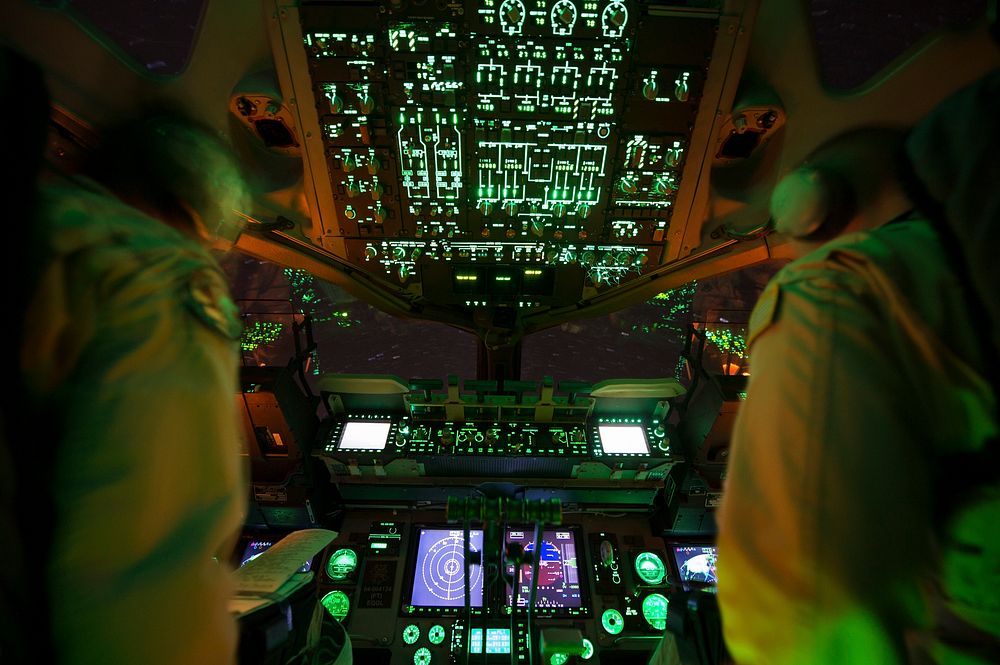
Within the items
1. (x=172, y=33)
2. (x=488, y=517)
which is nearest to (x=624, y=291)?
(x=488, y=517)

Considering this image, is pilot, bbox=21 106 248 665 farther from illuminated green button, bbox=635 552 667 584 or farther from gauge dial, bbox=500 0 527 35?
illuminated green button, bbox=635 552 667 584

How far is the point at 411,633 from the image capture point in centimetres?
197

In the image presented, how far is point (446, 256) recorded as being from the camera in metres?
1.99

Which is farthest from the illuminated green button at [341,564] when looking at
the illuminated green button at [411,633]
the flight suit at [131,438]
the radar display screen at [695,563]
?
the flight suit at [131,438]

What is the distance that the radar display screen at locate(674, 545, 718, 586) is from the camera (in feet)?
7.27

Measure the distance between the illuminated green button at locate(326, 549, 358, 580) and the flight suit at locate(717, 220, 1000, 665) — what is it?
209 cm

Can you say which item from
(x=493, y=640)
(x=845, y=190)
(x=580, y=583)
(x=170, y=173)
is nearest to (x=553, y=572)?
(x=580, y=583)

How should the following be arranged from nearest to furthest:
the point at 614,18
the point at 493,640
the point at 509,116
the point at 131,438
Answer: the point at 131,438 → the point at 614,18 → the point at 509,116 → the point at 493,640

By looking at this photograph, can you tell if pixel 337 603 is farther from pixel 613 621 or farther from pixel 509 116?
pixel 509 116

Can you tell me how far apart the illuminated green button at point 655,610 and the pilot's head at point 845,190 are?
1.95m

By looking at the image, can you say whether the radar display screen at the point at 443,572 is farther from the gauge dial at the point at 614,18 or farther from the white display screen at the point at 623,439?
the gauge dial at the point at 614,18

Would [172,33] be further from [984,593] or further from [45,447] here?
[984,593]

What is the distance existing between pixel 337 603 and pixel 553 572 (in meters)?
0.98

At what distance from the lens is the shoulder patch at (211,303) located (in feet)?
1.68
